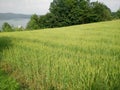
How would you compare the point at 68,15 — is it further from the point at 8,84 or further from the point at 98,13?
the point at 8,84

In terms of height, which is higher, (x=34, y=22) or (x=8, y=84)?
(x=34, y=22)

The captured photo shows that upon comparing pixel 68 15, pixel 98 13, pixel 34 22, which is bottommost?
pixel 34 22

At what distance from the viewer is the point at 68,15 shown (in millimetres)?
54469

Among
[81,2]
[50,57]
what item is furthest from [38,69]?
[81,2]

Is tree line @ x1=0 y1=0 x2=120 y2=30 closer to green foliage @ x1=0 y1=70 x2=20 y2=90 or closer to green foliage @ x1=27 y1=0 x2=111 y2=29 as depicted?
green foliage @ x1=27 y1=0 x2=111 y2=29

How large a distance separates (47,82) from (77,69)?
0.85m

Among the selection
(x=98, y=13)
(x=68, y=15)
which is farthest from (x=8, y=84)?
(x=98, y=13)

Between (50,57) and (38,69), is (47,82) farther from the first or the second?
(50,57)

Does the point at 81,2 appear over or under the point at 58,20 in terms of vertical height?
over

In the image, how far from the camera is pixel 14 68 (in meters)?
A: 7.48

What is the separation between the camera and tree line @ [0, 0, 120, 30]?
53.6 metres

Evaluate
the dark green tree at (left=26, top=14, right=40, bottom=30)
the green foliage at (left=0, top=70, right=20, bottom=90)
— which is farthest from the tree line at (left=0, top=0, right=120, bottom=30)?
the green foliage at (left=0, top=70, right=20, bottom=90)

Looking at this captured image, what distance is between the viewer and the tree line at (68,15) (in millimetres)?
53562

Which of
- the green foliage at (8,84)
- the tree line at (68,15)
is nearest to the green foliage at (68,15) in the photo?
the tree line at (68,15)
